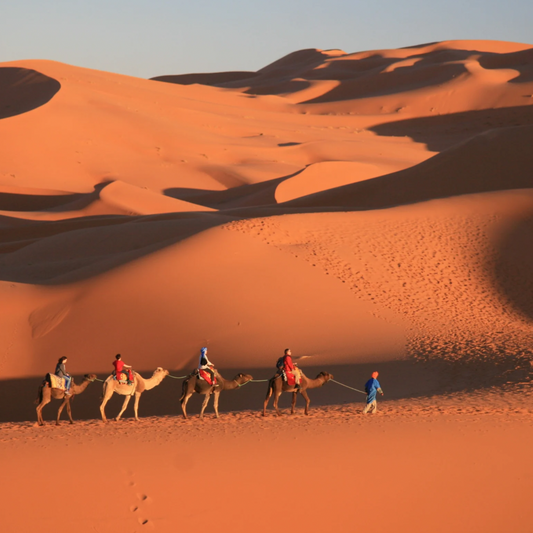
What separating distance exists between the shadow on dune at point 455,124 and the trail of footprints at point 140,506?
186 ft

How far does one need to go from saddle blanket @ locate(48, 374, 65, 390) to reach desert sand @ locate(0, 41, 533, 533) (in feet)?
1.93

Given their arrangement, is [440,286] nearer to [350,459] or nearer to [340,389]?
[340,389]

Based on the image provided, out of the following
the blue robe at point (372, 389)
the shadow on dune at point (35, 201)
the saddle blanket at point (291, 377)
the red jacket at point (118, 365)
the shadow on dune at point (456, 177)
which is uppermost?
the shadow on dune at point (456, 177)

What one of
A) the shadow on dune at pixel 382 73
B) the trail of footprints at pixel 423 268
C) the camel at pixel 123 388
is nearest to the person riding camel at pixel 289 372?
the camel at pixel 123 388

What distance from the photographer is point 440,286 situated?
20.0 meters

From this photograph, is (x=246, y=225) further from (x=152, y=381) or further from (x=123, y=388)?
(x=123, y=388)

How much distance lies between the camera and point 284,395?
14406mm

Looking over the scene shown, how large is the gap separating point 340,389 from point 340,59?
93.9 metres

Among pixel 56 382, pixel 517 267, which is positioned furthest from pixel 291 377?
pixel 517 267

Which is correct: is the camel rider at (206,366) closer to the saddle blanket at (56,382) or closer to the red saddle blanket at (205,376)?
the red saddle blanket at (205,376)

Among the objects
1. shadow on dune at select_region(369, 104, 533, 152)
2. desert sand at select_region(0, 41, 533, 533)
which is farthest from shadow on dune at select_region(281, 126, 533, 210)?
shadow on dune at select_region(369, 104, 533, 152)

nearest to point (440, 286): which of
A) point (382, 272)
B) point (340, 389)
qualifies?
point (382, 272)

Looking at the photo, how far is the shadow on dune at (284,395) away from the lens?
13.6 meters

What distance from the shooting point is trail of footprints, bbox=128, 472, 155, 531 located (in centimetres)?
747
